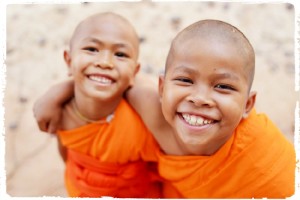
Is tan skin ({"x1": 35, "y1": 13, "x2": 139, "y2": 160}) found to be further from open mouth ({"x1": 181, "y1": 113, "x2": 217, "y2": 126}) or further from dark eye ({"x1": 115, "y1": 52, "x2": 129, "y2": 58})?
open mouth ({"x1": 181, "y1": 113, "x2": 217, "y2": 126})

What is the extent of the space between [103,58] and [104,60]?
1 centimetres

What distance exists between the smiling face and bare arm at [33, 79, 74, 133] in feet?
1.64

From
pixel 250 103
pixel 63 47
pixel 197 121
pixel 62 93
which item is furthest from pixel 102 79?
pixel 63 47

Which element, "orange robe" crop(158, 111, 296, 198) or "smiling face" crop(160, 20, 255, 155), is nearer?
"smiling face" crop(160, 20, 255, 155)

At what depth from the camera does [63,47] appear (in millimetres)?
2789

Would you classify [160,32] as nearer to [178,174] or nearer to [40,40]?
[40,40]

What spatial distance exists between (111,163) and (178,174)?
0.28 m

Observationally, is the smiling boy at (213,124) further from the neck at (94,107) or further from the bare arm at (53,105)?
the bare arm at (53,105)

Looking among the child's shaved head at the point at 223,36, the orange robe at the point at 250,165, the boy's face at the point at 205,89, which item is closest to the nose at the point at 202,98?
the boy's face at the point at 205,89

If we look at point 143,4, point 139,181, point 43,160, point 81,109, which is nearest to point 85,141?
point 81,109

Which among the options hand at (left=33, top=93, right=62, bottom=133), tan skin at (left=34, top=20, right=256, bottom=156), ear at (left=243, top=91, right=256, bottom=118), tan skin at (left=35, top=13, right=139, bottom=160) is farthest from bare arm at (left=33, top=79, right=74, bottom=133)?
ear at (left=243, top=91, right=256, bottom=118)

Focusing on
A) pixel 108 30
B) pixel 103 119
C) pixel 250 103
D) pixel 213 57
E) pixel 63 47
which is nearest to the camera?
pixel 213 57

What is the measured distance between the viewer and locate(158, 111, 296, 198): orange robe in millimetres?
1413

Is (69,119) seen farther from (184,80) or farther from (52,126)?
(184,80)
